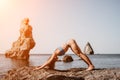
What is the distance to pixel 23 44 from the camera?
318 feet

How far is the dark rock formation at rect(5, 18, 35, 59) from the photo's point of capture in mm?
91637

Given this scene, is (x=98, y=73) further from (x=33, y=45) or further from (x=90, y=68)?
(x=33, y=45)

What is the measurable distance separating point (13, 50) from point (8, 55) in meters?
4.81

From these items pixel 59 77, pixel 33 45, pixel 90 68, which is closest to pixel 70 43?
pixel 90 68

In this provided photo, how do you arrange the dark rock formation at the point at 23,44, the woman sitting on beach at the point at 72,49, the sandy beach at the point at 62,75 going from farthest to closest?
1. the dark rock formation at the point at 23,44
2. the woman sitting on beach at the point at 72,49
3. the sandy beach at the point at 62,75

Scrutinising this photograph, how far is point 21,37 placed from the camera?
3912 inches

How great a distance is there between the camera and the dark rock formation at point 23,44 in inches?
3608

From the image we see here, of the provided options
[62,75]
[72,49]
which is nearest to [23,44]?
[72,49]

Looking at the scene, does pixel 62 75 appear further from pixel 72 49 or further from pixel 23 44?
pixel 23 44

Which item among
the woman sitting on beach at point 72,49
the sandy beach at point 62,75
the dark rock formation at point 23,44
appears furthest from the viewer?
the dark rock formation at point 23,44

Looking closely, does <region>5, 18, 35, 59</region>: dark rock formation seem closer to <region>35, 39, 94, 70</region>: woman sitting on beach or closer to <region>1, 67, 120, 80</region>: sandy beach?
<region>35, 39, 94, 70</region>: woman sitting on beach

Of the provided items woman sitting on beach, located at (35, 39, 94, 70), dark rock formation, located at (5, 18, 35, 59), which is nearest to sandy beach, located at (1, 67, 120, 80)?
woman sitting on beach, located at (35, 39, 94, 70)

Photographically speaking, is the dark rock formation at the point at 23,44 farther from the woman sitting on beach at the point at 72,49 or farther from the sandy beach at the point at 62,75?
the sandy beach at the point at 62,75

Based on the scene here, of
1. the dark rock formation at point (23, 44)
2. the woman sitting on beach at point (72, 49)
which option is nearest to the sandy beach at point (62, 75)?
the woman sitting on beach at point (72, 49)
